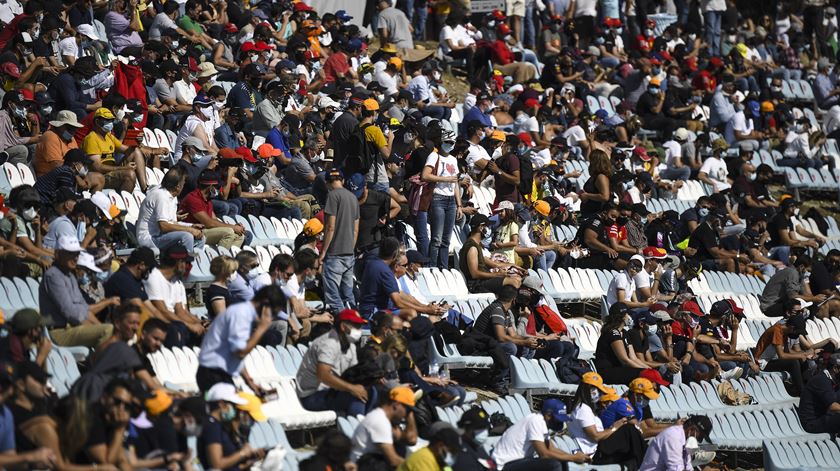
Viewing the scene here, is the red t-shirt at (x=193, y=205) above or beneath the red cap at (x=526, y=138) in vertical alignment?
above

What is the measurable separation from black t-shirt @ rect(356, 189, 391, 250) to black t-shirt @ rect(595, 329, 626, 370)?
8.01 ft

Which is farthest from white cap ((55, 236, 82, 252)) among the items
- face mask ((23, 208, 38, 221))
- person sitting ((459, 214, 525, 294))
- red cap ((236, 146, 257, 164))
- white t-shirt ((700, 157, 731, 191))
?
white t-shirt ((700, 157, 731, 191))

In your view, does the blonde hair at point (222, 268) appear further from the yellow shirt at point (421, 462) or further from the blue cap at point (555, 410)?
A: the blue cap at point (555, 410)

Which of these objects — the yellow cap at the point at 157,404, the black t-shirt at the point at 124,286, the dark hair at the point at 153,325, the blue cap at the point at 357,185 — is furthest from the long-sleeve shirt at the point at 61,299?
the blue cap at the point at 357,185

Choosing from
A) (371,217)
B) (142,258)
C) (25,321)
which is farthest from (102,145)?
(25,321)

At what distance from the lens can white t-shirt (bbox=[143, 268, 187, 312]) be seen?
11023mm

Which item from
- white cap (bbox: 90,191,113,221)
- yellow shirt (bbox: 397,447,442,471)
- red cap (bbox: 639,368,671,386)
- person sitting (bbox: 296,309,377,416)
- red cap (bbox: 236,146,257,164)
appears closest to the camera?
yellow shirt (bbox: 397,447,442,471)

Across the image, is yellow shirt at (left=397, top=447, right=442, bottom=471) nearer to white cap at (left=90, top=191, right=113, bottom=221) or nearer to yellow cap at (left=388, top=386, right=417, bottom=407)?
yellow cap at (left=388, top=386, right=417, bottom=407)

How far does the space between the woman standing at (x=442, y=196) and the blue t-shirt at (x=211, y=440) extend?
5.64 metres

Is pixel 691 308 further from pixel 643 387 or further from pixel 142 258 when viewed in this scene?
pixel 142 258

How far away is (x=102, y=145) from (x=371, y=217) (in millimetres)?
2785

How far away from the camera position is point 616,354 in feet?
44.9

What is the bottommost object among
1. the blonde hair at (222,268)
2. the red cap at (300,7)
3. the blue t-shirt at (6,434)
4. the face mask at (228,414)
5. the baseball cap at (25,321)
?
the red cap at (300,7)

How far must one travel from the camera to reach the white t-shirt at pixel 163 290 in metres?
11.0
